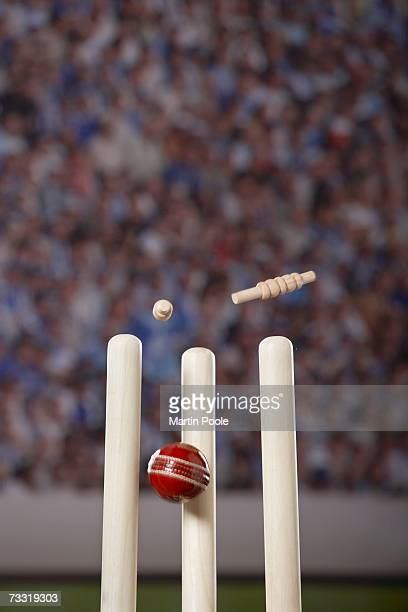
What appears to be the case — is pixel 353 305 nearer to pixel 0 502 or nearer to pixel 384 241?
pixel 384 241

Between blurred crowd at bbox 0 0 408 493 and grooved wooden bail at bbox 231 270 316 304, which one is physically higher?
blurred crowd at bbox 0 0 408 493

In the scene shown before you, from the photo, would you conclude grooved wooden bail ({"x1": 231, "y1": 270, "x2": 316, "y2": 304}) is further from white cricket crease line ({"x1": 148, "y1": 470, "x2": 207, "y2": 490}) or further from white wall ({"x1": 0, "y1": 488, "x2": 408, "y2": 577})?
white wall ({"x1": 0, "y1": 488, "x2": 408, "y2": 577})

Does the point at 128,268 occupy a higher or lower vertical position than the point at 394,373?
higher

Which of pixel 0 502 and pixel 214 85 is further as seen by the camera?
pixel 214 85

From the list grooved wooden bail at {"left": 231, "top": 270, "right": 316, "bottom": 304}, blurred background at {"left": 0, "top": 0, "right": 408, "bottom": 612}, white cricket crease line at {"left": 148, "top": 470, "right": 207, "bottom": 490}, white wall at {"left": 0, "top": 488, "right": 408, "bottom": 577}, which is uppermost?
blurred background at {"left": 0, "top": 0, "right": 408, "bottom": 612}

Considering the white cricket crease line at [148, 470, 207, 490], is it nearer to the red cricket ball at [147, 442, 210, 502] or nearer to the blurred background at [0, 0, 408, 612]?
the red cricket ball at [147, 442, 210, 502]

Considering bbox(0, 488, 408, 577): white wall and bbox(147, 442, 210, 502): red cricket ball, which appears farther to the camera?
bbox(0, 488, 408, 577): white wall

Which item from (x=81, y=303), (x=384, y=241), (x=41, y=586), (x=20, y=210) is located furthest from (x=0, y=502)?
(x=384, y=241)

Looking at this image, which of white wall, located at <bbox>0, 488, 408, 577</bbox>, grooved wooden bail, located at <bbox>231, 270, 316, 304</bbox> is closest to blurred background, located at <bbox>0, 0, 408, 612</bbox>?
white wall, located at <bbox>0, 488, 408, 577</bbox>
